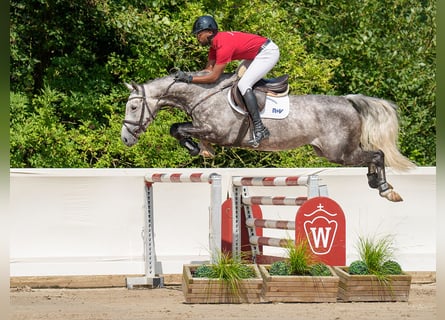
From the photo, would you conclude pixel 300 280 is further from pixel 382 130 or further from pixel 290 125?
pixel 382 130

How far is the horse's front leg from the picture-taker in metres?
6.30

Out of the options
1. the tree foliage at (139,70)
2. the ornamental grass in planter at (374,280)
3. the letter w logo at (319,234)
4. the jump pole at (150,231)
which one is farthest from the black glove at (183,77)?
the tree foliage at (139,70)

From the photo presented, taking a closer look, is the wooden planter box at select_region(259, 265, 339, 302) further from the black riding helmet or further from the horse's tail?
the black riding helmet

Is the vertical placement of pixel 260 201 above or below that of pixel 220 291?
above

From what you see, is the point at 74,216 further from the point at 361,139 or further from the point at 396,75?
the point at 396,75

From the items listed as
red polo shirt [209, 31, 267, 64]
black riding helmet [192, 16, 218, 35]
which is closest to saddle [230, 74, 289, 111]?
red polo shirt [209, 31, 267, 64]

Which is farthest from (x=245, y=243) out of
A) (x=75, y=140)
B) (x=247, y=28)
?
(x=247, y=28)

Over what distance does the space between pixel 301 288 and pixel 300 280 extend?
0.07 m

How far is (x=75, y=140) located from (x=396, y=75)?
6009 mm

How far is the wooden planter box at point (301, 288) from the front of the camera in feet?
19.1

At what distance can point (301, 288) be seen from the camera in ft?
19.2

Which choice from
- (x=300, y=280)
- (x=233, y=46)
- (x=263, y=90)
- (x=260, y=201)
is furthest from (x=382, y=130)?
(x=300, y=280)

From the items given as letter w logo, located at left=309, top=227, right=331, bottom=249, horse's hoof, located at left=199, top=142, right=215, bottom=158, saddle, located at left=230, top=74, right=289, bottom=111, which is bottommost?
letter w logo, located at left=309, top=227, right=331, bottom=249

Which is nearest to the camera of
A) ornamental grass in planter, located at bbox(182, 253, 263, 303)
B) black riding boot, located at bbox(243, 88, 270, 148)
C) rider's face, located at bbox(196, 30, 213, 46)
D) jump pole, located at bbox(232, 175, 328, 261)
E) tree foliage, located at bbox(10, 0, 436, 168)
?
ornamental grass in planter, located at bbox(182, 253, 263, 303)
